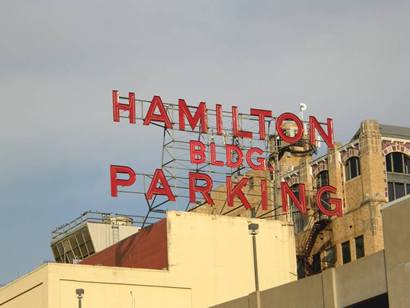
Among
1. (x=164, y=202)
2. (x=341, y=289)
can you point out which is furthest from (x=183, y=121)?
(x=341, y=289)

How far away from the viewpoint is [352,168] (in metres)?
88.4

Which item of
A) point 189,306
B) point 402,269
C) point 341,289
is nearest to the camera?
point 402,269

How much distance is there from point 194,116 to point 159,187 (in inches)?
244

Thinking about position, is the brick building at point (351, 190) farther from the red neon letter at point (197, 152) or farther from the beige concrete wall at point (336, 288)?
the beige concrete wall at point (336, 288)

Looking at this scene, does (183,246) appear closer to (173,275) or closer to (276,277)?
(173,275)

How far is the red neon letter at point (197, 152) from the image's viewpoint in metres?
77.5

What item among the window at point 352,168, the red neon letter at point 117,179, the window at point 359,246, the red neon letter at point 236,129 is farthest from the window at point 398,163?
the red neon letter at point 117,179

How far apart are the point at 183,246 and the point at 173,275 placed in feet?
6.20

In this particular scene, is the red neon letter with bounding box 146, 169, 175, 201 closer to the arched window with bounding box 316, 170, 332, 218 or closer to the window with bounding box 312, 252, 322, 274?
the arched window with bounding box 316, 170, 332, 218

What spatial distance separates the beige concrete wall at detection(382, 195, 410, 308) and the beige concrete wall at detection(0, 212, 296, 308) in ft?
86.3

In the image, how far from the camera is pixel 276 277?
2945 inches

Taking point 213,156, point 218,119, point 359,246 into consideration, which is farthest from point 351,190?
point 213,156

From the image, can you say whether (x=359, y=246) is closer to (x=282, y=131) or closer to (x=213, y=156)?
(x=282, y=131)

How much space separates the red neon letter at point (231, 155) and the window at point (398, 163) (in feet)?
42.2
